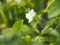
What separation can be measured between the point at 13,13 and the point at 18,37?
1.33 meters

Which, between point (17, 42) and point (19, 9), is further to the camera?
point (19, 9)

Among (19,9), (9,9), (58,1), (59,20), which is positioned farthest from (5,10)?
(58,1)

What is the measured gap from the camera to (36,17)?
32.4 inches

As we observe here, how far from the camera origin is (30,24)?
84 cm

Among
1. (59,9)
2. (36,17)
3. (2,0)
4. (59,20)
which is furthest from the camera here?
(2,0)

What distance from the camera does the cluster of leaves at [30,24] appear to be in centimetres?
30

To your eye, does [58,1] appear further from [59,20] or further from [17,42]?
[17,42]

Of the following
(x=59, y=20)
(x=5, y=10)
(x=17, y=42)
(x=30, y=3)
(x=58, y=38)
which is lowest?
(x=17, y=42)

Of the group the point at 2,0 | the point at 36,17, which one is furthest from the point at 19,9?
the point at 36,17

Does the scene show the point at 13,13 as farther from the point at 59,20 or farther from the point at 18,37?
the point at 18,37

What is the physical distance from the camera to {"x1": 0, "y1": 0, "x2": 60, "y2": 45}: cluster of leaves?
30 centimetres

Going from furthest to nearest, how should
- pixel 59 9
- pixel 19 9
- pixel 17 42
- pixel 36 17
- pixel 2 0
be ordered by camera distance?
pixel 2 0, pixel 19 9, pixel 36 17, pixel 59 9, pixel 17 42

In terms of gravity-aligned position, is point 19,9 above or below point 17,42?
above

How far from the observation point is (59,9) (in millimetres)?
539
